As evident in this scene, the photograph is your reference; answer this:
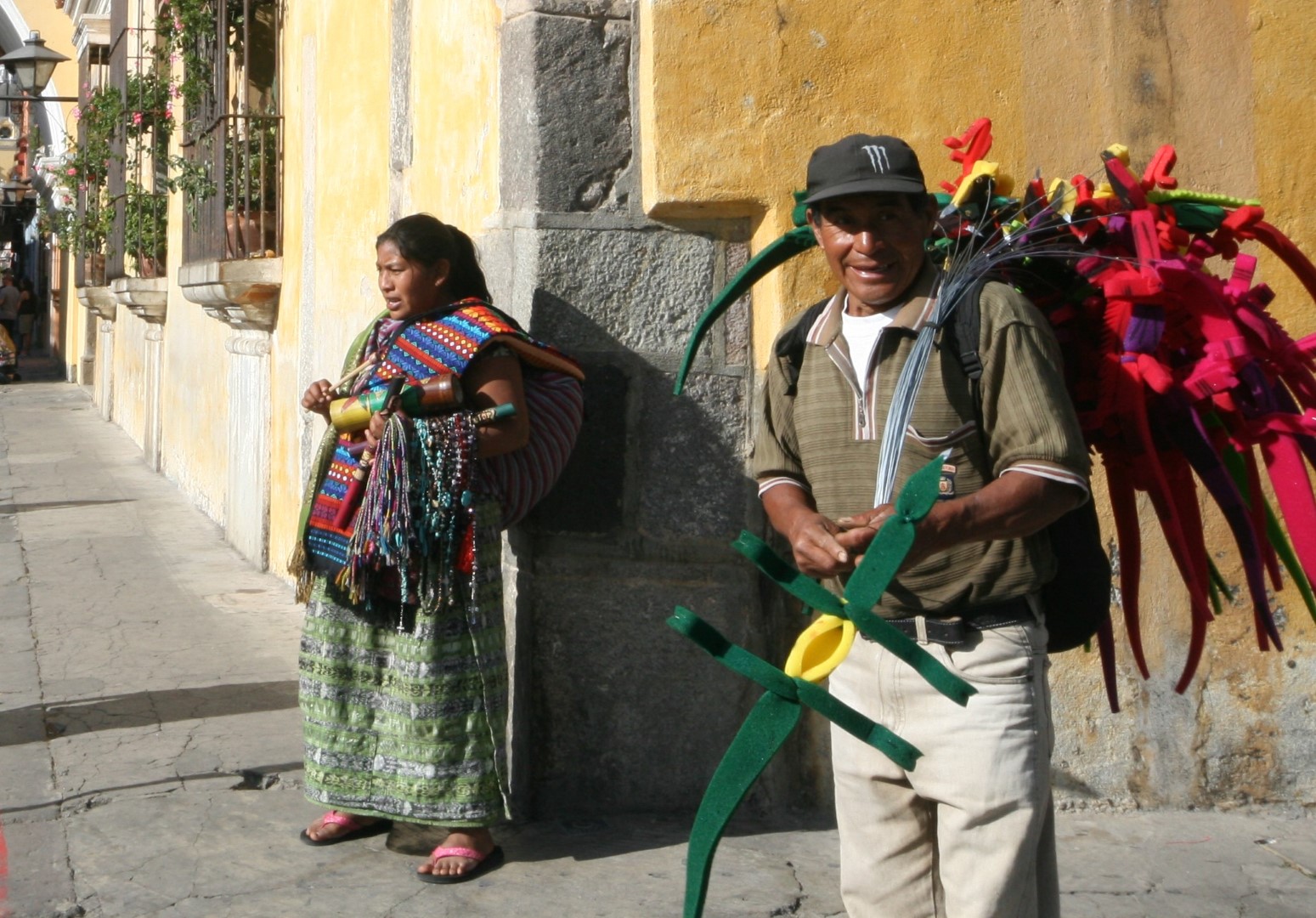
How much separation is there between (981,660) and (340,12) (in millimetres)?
4862

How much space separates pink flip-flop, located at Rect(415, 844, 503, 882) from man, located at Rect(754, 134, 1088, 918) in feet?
4.65

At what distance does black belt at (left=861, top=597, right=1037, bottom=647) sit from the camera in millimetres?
2490

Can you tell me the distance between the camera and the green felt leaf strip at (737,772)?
2.30m

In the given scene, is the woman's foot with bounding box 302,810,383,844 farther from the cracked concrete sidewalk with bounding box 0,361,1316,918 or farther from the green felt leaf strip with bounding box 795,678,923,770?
the green felt leaf strip with bounding box 795,678,923,770

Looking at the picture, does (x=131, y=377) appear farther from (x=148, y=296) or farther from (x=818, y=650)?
(x=818, y=650)

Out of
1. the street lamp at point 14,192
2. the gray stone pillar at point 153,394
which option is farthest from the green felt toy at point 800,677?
the street lamp at point 14,192

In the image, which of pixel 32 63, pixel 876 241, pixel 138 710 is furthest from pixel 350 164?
pixel 32 63

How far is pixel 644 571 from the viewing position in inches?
158

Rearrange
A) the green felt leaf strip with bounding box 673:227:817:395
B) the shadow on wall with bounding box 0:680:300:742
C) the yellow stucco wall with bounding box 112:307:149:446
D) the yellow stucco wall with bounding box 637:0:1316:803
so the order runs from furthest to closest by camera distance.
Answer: the yellow stucco wall with bounding box 112:307:149:446, the shadow on wall with bounding box 0:680:300:742, the yellow stucco wall with bounding box 637:0:1316:803, the green felt leaf strip with bounding box 673:227:817:395

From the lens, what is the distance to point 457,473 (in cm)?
361

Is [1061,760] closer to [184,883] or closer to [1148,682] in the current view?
[1148,682]

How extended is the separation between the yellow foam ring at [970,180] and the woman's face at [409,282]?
1506 mm

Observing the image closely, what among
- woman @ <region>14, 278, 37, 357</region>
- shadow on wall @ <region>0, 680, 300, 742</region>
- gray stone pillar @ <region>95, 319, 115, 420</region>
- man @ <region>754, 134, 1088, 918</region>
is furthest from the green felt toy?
woman @ <region>14, 278, 37, 357</region>

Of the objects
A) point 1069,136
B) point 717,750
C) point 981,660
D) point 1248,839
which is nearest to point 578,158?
point 1069,136
